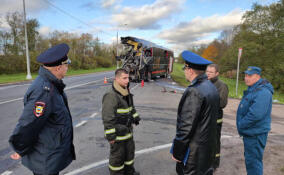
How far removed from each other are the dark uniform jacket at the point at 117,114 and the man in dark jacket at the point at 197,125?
40.3 inches

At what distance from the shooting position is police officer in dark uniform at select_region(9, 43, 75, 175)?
1851 mm

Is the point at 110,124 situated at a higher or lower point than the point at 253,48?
lower

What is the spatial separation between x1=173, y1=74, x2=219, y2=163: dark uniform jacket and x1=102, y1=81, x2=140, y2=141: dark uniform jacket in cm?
104

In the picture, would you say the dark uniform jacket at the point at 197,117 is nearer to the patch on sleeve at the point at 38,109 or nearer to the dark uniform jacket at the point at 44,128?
the dark uniform jacket at the point at 44,128

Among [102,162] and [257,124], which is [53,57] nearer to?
[102,162]

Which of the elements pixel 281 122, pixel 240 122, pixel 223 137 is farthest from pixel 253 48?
pixel 240 122

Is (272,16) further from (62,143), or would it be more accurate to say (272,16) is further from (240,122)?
(62,143)

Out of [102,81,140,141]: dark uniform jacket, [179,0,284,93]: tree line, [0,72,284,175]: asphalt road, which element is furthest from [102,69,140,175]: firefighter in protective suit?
[179,0,284,93]: tree line

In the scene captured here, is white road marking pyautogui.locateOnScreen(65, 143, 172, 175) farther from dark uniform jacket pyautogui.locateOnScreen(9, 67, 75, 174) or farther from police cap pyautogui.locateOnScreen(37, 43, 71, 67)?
police cap pyautogui.locateOnScreen(37, 43, 71, 67)

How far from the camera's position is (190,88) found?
211 cm

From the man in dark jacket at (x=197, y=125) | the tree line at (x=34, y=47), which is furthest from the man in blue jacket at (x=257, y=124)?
the tree line at (x=34, y=47)

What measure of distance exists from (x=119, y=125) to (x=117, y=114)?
18cm

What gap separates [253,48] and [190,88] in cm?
2299

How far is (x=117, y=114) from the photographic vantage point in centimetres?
292
